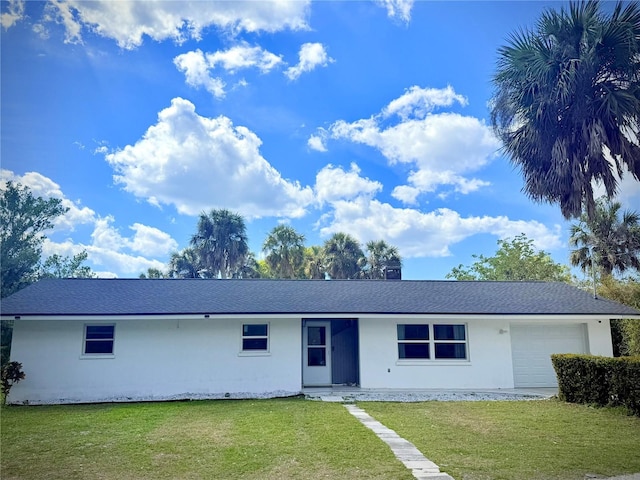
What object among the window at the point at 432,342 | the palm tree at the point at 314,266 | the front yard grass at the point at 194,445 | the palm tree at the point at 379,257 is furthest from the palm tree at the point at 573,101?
the palm tree at the point at 314,266

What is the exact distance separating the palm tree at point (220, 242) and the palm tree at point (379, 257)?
9252mm

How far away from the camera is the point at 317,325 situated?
1603 cm

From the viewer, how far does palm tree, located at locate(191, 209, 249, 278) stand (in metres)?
33.0

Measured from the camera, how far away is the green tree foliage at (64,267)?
27.9m

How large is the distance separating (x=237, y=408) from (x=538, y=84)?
39.2 feet

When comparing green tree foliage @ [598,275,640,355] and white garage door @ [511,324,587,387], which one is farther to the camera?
green tree foliage @ [598,275,640,355]

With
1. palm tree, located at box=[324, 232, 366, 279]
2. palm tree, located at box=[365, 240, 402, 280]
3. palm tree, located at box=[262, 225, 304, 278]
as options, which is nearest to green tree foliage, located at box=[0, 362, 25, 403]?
palm tree, located at box=[324, 232, 366, 279]

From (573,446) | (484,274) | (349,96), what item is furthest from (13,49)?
(484,274)

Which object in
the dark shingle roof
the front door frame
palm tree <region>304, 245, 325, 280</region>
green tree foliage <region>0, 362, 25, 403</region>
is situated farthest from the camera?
palm tree <region>304, 245, 325, 280</region>

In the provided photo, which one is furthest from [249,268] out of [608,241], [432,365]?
[608,241]

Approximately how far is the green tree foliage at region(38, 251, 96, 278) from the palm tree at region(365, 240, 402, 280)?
2024cm

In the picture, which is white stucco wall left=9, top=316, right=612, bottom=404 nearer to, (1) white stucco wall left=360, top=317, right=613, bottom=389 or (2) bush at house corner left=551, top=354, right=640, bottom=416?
(1) white stucco wall left=360, top=317, right=613, bottom=389

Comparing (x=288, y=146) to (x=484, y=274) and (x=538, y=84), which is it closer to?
(x=538, y=84)

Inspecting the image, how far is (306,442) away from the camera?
7.85m
